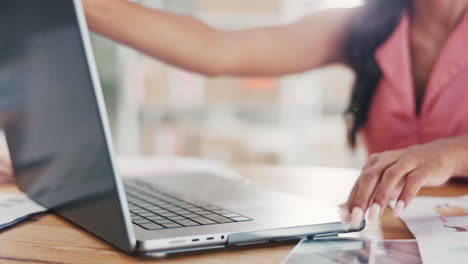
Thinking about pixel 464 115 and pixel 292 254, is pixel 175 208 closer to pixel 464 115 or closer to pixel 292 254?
pixel 292 254

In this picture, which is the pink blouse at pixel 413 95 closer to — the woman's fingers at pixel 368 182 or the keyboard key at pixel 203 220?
the woman's fingers at pixel 368 182

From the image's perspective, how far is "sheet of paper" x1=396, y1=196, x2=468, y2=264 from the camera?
478 millimetres

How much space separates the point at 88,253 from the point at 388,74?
0.89 m

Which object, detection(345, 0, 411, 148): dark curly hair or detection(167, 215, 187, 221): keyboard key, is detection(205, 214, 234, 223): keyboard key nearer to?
detection(167, 215, 187, 221): keyboard key

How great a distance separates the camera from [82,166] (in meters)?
0.46

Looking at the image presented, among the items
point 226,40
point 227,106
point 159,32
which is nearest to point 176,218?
point 159,32

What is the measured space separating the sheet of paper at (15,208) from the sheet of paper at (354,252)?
307 millimetres

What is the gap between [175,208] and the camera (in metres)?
0.58

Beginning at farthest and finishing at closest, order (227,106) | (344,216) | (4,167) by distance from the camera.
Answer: (227,106)
(4,167)
(344,216)

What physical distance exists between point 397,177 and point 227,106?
8.55 feet

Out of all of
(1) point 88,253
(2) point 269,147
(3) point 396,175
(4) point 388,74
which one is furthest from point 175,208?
(2) point 269,147

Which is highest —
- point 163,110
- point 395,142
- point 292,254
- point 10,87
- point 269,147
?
point 10,87

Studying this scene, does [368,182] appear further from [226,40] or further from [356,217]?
[226,40]

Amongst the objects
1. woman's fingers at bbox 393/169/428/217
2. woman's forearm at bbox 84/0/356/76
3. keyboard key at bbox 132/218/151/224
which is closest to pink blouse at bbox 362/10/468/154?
woman's forearm at bbox 84/0/356/76
